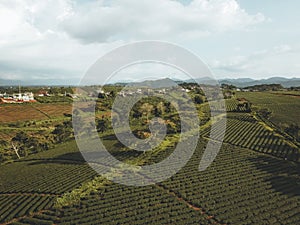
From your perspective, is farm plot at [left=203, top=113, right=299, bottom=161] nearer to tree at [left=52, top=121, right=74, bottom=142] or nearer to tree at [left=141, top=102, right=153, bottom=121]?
tree at [left=141, top=102, right=153, bottom=121]

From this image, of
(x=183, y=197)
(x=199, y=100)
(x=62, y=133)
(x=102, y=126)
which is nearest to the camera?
(x=183, y=197)

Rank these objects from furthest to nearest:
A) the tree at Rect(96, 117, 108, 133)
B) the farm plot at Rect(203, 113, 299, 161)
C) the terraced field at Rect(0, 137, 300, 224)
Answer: the tree at Rect(96, 117, 108, 133)
the farm plot at Rect(203, 113, 299, 161)
the terraced field at Rect(0, 137, 300, 224)

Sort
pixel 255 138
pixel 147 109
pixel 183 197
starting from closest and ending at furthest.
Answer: pixel 183 197, pixel 255 138, pixel 147 109

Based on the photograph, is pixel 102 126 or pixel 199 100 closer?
pixel 102 126

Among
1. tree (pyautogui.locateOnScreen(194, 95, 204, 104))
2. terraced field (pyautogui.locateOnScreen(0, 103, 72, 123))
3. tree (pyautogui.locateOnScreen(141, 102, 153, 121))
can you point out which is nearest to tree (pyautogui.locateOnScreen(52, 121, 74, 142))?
tree (pyautogui.locateOnScreen(141, 102, 153, 121))

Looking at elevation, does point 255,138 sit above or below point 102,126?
above

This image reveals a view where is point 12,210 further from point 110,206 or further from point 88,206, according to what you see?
point 110,206

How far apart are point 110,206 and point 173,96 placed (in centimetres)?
7297

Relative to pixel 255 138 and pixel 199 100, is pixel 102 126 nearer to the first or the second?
pixel 199 100

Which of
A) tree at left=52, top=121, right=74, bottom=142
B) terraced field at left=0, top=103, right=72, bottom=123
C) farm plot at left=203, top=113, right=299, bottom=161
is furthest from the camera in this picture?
terraced field at left=0, top=103, right=72, bottom=123

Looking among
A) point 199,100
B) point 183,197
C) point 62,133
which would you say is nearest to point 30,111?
point 62,133

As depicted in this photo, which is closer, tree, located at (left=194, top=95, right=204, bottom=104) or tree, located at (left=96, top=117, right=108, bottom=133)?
tree, located at (left=96, top=117, right=108, bottom=133)

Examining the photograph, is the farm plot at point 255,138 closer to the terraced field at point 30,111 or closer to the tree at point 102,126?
the tree at point 102,126

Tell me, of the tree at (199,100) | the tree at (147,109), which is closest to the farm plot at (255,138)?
the tree at (147,109)
